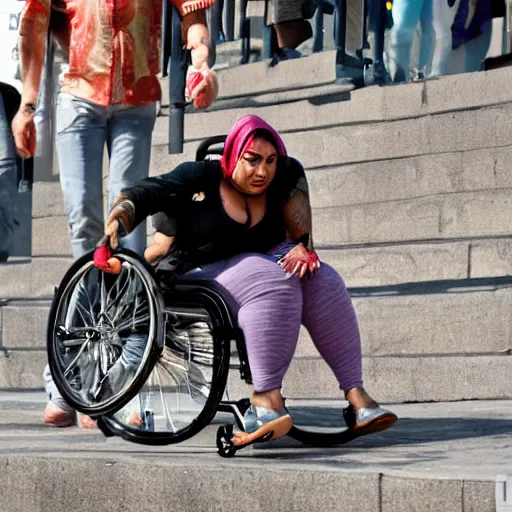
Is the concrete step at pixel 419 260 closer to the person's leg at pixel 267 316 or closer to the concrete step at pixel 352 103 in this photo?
the concrete step at pixel 352 103

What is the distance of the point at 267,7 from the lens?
10719 millimetres

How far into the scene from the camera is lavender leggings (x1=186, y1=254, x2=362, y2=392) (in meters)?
5.16

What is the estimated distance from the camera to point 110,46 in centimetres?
640

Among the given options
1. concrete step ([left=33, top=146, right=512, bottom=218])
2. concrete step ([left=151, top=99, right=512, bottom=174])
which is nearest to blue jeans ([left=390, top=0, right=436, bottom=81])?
concrete step ([left=151, top=99, right=512, bottom=174])

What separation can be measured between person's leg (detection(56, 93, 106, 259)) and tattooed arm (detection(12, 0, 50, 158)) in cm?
12

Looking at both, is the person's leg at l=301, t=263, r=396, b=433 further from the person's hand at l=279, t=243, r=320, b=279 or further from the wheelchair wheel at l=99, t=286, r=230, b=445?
the wheelchair wheel at l=99, t=286, r=230, b=445

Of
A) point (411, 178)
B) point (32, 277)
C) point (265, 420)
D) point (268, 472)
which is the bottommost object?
point (268, 472)

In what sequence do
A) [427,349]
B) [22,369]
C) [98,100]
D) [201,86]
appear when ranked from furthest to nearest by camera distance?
[22,369] → [427,349] → [98,100] → [201,86]

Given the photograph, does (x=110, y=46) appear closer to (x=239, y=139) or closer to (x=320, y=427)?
(x=239, y=139)

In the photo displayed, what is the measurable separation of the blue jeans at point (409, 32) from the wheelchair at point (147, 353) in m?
4.65

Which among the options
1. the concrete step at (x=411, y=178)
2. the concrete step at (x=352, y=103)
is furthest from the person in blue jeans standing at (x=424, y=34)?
the concrete step at (x=411, y=178)

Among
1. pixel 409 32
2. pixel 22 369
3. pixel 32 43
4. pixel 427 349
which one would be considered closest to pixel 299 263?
pixel 32 43

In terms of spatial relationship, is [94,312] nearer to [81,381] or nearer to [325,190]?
[81,381]

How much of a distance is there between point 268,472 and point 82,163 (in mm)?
2065
